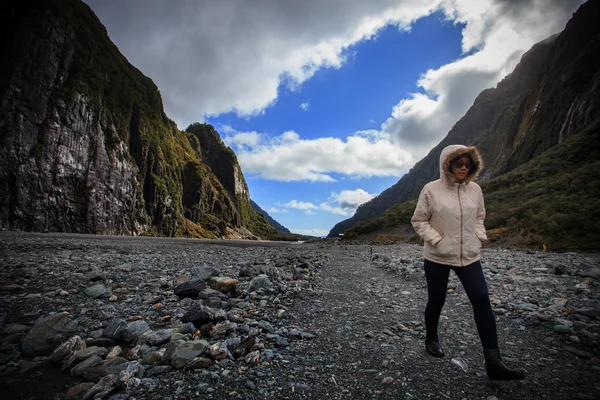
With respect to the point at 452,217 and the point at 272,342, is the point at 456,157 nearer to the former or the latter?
the point at 452,217

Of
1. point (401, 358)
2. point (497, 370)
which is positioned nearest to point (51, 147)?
point (401, 358)

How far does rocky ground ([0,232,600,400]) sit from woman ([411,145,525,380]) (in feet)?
2.25

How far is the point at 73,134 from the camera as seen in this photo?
61031 mm

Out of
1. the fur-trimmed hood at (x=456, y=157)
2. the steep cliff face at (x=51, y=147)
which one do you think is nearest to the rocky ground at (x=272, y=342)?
the fur-trimmed hood at (x=456, y=157)

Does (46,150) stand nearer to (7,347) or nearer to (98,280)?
(98,280)

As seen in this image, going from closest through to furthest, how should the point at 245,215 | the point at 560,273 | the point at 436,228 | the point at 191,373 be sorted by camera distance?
the point at 191,373 < the point at 436,228 < the point at 560,273 < the point at 245,215

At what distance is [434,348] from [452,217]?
2.11 m

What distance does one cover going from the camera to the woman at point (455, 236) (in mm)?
3551

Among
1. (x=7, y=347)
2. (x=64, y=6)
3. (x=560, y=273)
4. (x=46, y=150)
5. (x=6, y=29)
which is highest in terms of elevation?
(x=64, y=6)

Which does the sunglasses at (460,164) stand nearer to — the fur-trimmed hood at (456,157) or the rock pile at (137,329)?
the fur-trimmed hood at (456,157)

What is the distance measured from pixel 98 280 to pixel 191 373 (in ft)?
22.5

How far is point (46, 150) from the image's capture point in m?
54.8

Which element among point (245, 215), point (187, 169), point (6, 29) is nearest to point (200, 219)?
point (187, 169)

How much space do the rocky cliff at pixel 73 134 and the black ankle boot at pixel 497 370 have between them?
69801 millimetres
